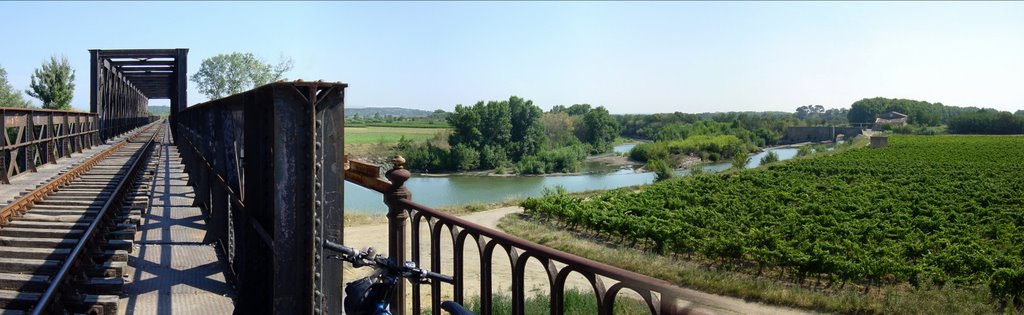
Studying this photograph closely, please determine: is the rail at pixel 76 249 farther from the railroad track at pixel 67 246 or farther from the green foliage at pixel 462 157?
the green foliage at pixel 462 157

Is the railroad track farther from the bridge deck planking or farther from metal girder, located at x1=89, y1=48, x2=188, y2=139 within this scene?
metal girder, located at x1=89, y1=48, x2=188, y2=139

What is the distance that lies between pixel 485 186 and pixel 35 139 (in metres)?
47.4

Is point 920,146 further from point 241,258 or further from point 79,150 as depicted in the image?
point 241,258

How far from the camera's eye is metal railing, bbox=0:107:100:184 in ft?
36.7

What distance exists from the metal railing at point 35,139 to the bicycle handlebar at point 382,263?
1006cm

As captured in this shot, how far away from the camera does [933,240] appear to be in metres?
20.1

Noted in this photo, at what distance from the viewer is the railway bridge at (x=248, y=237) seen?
10.5 ft

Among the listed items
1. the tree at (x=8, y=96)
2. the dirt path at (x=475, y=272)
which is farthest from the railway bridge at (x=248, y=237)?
the tree at (x=8, y=96)

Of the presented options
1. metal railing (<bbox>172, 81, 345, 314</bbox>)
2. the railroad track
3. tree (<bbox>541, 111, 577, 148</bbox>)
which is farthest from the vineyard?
tree (<bbox>541, 111, 577, 148</bbox>)

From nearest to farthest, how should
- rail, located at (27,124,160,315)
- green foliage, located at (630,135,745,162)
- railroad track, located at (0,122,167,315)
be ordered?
rail, located at (27,124,160,315) < railroad track, located at (0,122,167,315) < green foliage, located at (630,135,745,162)

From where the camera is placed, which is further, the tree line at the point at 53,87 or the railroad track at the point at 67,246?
the tree line at the point at 53,87

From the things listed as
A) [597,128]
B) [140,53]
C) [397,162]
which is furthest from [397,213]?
[597,128]

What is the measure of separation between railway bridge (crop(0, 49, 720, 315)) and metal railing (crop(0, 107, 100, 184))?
19 centimetres

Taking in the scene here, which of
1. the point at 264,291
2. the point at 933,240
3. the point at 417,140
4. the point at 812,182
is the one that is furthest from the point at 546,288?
the point at 417,140
